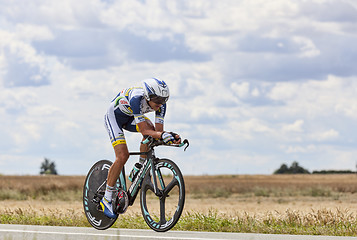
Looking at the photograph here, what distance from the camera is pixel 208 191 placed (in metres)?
51.3

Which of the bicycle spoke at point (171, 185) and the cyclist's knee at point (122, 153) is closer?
the bicycle spoke at point (171, 185)

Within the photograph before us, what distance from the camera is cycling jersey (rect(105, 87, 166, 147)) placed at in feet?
35.9

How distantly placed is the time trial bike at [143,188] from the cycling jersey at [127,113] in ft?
1.40

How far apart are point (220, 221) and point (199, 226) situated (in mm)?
546

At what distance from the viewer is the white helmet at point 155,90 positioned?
10.8 metres

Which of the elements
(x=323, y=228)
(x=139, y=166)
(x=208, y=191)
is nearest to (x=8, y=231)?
(x=139, y=166)

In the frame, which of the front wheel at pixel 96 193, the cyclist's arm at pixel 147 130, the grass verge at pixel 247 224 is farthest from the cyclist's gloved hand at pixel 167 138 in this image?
the grass verge at pixel 247 224

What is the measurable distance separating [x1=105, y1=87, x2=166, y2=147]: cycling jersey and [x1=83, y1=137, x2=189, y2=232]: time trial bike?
16.8 inches

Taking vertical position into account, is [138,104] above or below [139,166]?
above

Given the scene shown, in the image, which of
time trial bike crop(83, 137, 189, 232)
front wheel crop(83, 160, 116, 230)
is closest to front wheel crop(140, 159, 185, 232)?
time trial bike crop(83, 137, 189, 232)

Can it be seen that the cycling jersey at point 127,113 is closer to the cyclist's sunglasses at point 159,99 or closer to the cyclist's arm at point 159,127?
the cyclist's arm at point 159,127

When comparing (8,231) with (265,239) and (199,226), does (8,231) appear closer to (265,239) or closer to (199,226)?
(199,226)

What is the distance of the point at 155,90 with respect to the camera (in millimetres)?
10828

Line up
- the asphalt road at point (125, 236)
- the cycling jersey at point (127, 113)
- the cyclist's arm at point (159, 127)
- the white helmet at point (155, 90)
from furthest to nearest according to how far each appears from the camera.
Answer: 1. the cyclist's arm at point (159, 127)
2. the cycling jersey at point (127, 113)
3. the white helmet at point (155, 90)
4. the asphalt road at point (125, 236)
